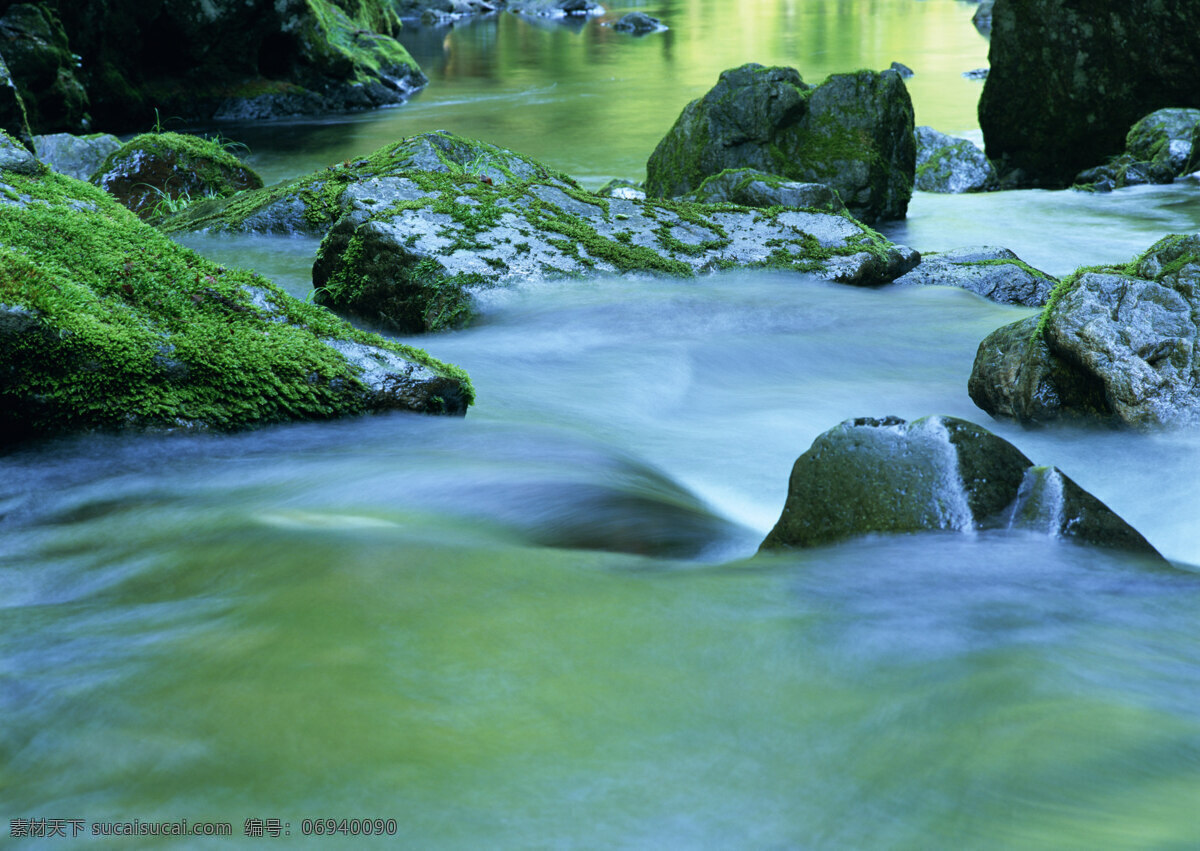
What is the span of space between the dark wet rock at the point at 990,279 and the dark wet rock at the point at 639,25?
3795 centimetres

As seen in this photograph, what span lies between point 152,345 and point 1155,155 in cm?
1330

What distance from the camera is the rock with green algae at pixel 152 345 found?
3311 millimetres

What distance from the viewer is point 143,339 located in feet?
11.5

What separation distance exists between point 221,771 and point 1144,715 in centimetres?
182

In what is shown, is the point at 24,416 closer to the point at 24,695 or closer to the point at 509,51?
the point at 24,695

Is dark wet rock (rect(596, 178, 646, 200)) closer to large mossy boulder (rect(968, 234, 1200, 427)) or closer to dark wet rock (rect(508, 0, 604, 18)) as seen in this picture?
large mossy boulder (rect(968, 234, 1200, 427))

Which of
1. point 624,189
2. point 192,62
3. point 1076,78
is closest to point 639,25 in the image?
point 192,62

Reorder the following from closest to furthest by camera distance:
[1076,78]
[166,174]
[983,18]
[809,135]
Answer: [166,174]
[809,135]
[1076,78]
[983,18]

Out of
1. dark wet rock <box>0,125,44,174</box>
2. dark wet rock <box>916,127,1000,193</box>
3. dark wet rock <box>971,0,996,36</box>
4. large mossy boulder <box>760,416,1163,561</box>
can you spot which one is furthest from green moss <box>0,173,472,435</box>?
dark wet rock <box>971,0,996,36</box>

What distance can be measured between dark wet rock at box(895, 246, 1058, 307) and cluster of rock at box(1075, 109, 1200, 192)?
262 inches

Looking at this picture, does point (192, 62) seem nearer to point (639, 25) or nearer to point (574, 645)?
point (574, 645)

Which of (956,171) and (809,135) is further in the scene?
(956,171)

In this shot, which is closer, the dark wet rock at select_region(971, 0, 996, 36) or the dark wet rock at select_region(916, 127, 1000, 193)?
the dark wet rock at select_region(916, 127, 1000, 193)

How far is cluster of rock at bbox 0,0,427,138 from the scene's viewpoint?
18.4 meters
